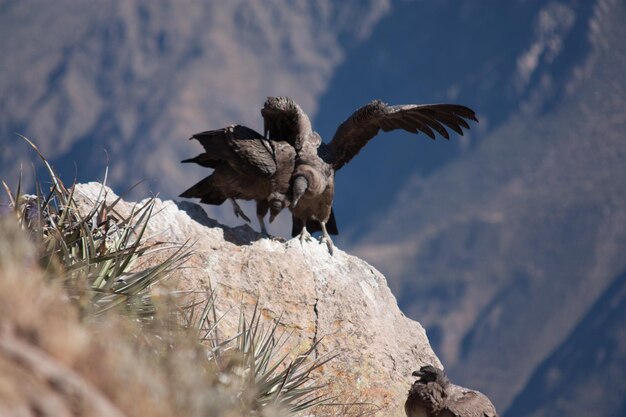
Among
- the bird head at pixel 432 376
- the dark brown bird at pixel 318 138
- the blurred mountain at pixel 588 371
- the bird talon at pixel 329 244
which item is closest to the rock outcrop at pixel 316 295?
the bird talon at pixel 329 244

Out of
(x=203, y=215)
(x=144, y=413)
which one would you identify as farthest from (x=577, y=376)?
(x=144, y=413)

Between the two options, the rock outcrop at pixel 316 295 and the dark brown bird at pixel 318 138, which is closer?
the rock outcrop at pixel 316 295

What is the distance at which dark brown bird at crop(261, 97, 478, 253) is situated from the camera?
10477mm

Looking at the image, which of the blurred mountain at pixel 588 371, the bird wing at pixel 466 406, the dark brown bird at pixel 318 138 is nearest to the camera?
the bird wing at pixel 466 406

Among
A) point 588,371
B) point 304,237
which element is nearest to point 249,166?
point 304,237

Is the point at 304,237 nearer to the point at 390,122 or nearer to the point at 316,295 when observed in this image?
the point at 316,295

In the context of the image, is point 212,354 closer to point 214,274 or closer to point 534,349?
point 214,274

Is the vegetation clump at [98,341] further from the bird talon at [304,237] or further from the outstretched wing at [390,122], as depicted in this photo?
the outstretched wing at [390,122]

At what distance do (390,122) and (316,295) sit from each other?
9.62 ft

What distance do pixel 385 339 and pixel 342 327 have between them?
43 cm

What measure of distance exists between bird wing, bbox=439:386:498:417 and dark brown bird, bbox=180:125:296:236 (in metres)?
3.80

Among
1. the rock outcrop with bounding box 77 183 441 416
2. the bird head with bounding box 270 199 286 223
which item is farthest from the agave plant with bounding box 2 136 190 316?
the bird head with bounding box 270 199 286 223

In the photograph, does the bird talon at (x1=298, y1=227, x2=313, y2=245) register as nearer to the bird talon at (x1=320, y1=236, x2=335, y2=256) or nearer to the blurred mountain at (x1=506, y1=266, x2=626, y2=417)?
the bird talon at (x1=320, y1=236, x2=335, y2=256)

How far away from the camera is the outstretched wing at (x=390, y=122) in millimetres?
10523
